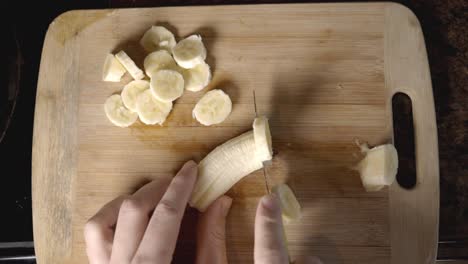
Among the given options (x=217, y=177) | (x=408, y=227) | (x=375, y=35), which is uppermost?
(x=375, y=35)

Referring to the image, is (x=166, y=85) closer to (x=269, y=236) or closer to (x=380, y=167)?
(x=269, y=236)

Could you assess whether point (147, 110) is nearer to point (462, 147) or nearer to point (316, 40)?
point (316, 40)

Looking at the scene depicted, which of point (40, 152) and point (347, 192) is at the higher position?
point (40, 152)

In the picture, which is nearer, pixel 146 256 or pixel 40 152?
pixel 146 256

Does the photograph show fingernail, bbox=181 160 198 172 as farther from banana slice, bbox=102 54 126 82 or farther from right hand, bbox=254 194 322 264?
banana slice, bbox=102 54 126 82

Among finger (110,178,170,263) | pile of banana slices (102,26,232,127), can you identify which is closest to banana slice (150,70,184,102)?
pile of banana slices (102,26,232,127)

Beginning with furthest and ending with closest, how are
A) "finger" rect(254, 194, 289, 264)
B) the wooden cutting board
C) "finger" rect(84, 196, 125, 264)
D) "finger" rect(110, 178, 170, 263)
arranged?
the wooden cutting board → "finger" rect(84, 196, 125, 264) → "finger" rect(110, 178, 170, 263) → "finger" rect(254, 194, 289, 264)

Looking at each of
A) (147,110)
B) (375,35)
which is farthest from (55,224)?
(375,35)

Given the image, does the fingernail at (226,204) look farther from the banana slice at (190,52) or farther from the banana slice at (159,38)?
the banana slice at (159,38)
